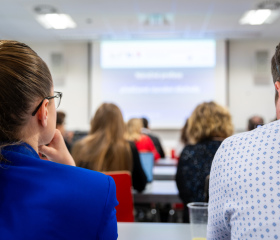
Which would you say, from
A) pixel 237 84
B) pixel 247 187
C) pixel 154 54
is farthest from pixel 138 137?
pixel 237 84

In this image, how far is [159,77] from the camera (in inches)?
293

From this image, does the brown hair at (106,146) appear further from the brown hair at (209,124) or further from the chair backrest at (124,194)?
the brown hair at (209,124)

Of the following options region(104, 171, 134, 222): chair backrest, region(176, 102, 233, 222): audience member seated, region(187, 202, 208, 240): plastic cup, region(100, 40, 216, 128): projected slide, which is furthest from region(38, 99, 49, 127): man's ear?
region(100, 40, 216, 128): projected slide

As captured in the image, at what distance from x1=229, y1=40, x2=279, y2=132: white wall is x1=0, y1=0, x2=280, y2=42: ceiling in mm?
417

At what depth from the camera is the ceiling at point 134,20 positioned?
5.49m

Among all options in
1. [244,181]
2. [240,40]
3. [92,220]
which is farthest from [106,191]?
[240,40]

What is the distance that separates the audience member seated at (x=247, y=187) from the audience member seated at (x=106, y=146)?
1.48 m

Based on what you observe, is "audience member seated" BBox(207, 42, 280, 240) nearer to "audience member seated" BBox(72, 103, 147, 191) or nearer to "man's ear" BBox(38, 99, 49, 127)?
"man's ear" BBox(38, 99, 49, 127)

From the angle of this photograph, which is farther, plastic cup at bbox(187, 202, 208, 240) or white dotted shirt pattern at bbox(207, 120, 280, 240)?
plastic cup at bbox(187, 202, 208, 240)

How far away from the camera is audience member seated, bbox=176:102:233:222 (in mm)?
2404

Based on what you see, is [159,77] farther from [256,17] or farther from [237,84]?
[256,17]

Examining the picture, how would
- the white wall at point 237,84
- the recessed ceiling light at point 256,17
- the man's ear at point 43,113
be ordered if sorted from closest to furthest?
the man's ear at point 43,113 < the recessed ceiling light at point 256,17 < the white wall at point 237,84

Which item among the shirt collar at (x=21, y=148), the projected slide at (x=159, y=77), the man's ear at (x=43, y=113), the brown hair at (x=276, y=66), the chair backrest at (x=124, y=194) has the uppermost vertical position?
the projected slide at (x=159, y=77)

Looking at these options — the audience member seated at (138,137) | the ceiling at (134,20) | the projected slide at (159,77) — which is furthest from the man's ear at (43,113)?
the projected slide at (159,77)
